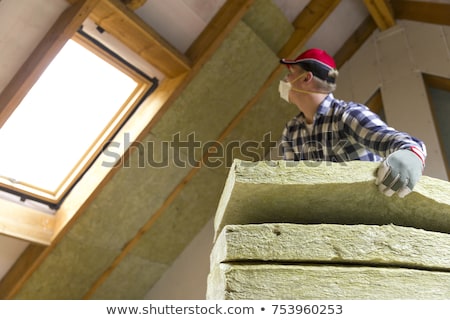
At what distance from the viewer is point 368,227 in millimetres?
1246

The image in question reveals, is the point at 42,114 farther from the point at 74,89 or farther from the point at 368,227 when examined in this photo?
the point at 368,227

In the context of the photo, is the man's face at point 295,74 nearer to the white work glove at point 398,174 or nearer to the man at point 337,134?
the man at point 337,134

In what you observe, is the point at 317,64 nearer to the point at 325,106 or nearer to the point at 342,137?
the point at 325,106

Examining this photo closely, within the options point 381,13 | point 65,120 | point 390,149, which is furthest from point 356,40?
point 390,149

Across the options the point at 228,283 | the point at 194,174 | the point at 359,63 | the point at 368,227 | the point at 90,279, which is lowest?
the point at 228,283

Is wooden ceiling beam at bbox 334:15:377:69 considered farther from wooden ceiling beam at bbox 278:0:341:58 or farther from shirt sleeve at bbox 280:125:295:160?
shirt sleeve at bbox 280:125:295:160

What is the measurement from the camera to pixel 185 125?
3.11 metres

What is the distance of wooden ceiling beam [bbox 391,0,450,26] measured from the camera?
10.3 ft

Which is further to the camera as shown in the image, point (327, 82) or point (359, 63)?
point (359, 63)

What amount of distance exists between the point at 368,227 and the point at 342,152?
64 centimetres

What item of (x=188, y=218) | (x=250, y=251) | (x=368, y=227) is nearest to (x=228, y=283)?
(x=250, y=251)

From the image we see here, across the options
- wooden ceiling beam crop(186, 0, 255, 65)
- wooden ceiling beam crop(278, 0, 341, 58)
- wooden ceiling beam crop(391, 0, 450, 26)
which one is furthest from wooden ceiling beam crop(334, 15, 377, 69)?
wooden ceiling beam crop(186, 0, 255, 65)

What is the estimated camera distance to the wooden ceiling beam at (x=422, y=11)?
3.14m

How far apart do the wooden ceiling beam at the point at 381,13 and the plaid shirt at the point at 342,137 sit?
165cm
